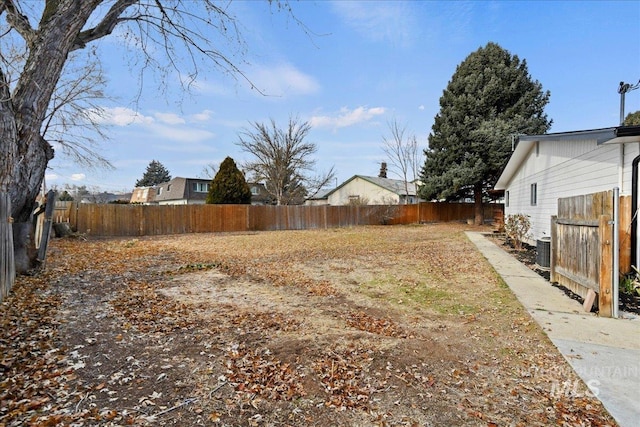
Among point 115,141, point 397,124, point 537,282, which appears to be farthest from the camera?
point 397,124

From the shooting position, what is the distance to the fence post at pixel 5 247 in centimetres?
464

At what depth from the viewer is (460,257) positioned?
28.5 feet

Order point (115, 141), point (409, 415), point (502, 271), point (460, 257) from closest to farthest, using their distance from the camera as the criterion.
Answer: point (409, 415) < point (502, 271) < point (460, 257) < point (115, 141)

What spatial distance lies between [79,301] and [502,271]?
7759mm

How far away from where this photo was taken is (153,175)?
51.2 m

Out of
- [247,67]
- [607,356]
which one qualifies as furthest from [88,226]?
[607,356]

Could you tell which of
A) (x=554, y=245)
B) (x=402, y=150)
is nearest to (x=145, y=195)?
(x=402, y=150)

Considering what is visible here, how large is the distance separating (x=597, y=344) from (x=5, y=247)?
25.8 feet

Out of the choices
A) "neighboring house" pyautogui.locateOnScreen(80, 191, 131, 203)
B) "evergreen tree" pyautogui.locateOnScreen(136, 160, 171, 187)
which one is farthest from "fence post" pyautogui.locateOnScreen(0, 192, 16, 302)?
"evergreen tree" pyautogui.locateOnScreen(136, 160, 171, 187)

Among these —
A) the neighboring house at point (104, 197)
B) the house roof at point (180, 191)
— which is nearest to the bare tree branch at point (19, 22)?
the house roof at point (180, 191)

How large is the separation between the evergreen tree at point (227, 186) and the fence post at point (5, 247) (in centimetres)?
1762

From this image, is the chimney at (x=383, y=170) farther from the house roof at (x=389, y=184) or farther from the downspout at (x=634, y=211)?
the downspout at (x=634, y=211)

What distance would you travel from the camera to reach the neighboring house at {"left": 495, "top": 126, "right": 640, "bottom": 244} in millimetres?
5461

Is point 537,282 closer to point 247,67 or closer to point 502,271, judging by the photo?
point 502,271
